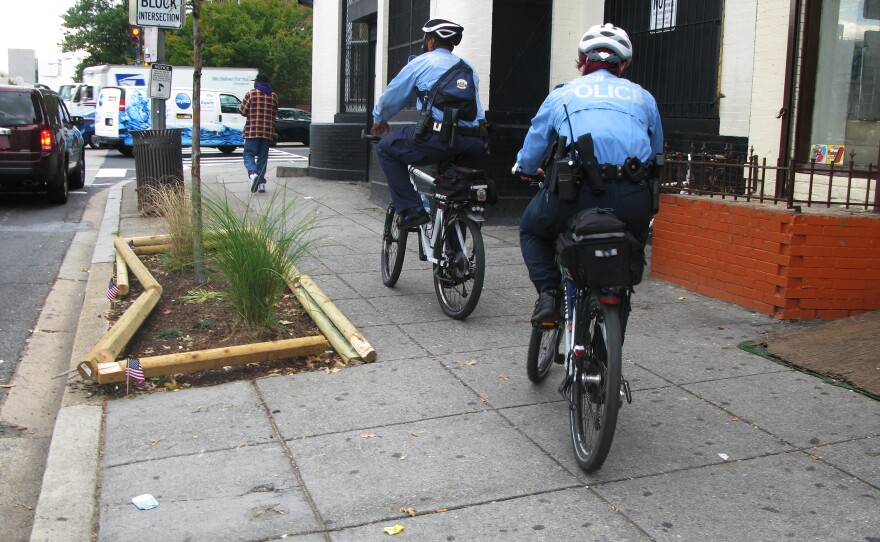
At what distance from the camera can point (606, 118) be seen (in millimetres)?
4012

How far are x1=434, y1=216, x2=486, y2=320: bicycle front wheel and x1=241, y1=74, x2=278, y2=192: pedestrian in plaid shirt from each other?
8154mm

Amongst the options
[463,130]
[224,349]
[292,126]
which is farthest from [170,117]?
[224,349]

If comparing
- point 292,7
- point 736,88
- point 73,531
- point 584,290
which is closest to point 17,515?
point 73,531

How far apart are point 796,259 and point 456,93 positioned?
2581mm

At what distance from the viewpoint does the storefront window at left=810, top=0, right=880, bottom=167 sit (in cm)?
734

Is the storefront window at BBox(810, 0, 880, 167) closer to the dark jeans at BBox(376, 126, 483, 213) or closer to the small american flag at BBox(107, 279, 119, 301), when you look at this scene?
the dark jeans at BBox(376, 126, 483, 213)

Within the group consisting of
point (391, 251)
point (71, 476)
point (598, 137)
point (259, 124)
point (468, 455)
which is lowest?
point (71, 476)

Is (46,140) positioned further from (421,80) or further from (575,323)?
(575,323)

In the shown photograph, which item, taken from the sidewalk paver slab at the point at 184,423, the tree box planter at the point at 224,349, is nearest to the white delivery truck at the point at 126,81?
the tree box planter at the point at 224,349

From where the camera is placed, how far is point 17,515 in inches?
154

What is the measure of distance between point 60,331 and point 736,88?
247 inches

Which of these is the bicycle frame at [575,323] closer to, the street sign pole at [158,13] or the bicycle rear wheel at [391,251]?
the bicycle rear wheel at [391,251]

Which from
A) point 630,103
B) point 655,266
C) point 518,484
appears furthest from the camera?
point 655,266

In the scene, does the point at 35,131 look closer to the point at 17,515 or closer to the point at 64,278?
the point at 64,278
